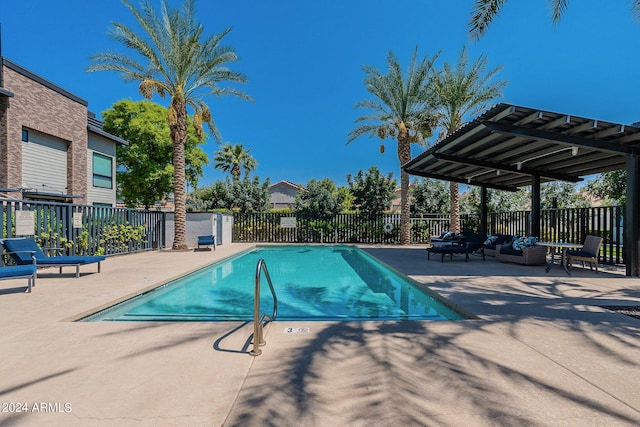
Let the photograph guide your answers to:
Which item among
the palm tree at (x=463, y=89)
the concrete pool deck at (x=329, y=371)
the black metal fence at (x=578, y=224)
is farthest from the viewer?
the palm tree at (x=463, y=89)

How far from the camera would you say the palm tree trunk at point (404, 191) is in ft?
57.3

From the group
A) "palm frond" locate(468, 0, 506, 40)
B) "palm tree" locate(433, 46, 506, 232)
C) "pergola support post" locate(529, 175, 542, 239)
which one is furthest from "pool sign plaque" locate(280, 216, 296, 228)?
"palm frond" locate(468, 0, 506, 40)

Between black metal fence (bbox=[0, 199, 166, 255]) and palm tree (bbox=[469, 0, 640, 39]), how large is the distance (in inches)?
503

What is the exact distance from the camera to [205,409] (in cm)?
228

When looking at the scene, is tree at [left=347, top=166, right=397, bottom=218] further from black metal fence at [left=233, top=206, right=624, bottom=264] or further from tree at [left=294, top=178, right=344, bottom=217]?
black metal fence at [left=233, top=206, right=624, bottom=264]

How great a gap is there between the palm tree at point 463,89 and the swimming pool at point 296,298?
973 cm

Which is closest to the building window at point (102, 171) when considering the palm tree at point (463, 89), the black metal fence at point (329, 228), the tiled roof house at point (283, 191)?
the black metal fence at point (329, 228)

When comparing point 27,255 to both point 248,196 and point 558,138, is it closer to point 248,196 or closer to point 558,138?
point 558,138

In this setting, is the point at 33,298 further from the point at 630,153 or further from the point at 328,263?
the point at 630,153

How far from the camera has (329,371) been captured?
284 centimetres

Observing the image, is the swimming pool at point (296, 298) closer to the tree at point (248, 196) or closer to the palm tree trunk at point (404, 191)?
the palm tree trunk at point (404, 191)

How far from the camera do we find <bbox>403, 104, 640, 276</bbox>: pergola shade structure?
7262 millimetres

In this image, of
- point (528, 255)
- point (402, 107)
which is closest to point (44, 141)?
point (402, 107)

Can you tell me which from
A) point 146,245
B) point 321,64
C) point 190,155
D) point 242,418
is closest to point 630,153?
point 242,418
